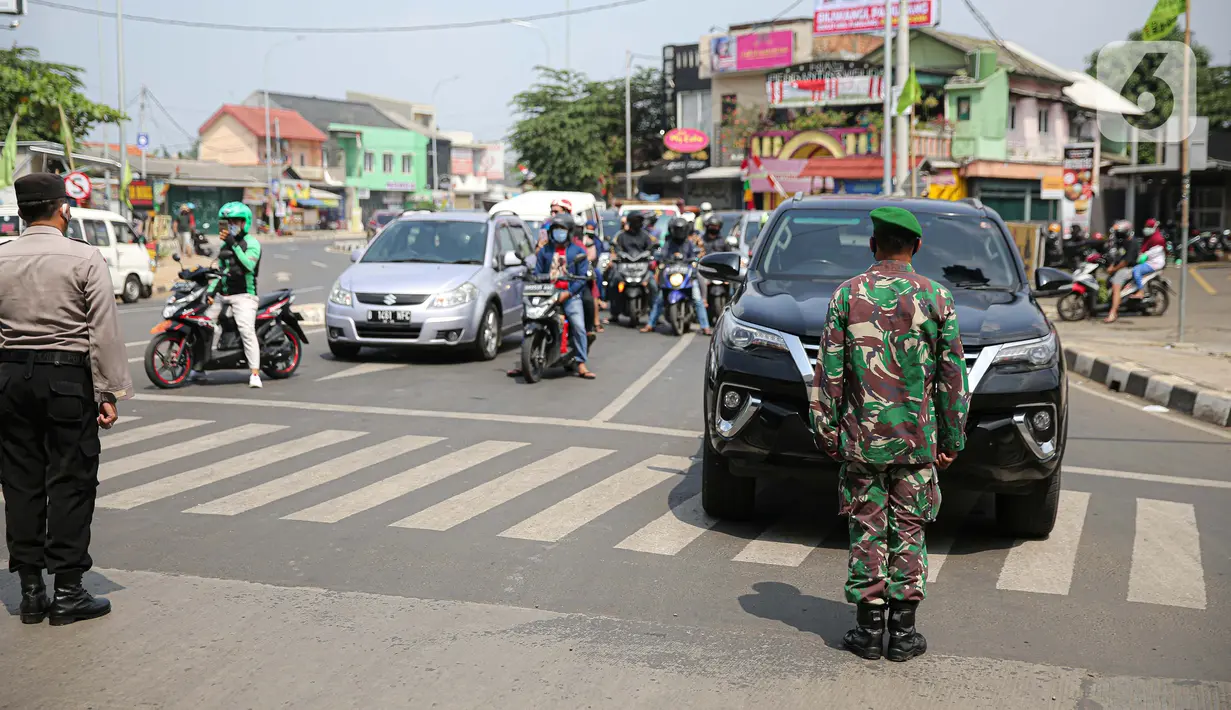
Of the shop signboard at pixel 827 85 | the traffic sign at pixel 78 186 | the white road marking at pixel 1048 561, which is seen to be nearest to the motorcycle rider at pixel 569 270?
the white road marking at pixel 1048 561

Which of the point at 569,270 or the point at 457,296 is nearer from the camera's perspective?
the point at 569,270

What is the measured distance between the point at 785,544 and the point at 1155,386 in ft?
26.2

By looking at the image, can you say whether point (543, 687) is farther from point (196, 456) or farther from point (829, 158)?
point (829, 158)

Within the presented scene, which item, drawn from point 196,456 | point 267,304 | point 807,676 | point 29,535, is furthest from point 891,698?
point 267,304

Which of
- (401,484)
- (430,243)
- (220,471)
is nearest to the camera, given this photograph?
(401,484)

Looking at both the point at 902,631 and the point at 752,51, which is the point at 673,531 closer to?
the point at 902,631

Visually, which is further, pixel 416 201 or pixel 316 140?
pixel 416 201

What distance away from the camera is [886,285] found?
459 cm

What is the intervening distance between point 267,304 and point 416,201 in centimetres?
8006

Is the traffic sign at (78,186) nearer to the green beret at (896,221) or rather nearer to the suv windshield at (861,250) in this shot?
the suv windshield at (861,250)

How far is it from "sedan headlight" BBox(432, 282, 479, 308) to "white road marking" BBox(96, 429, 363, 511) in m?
4.39

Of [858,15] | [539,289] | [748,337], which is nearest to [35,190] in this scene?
[748,337]

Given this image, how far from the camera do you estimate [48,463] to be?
500 cm

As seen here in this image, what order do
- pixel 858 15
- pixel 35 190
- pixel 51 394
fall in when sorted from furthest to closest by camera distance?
pixel 858 15 < pixel 35 190 < pixel 51 394
